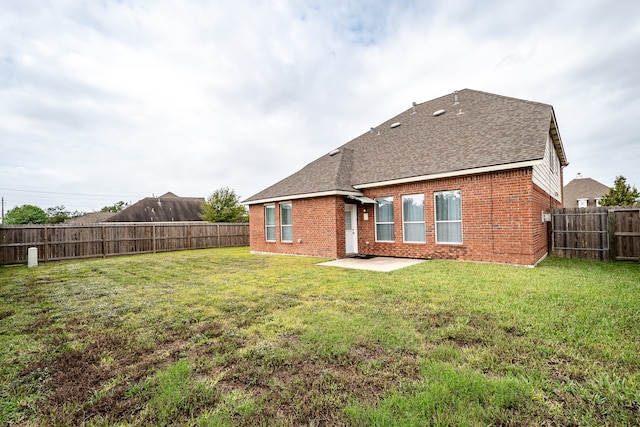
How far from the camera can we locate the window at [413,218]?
10.1 meters

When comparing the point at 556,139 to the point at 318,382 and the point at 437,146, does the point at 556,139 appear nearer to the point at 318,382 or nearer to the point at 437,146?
the point at 437,146

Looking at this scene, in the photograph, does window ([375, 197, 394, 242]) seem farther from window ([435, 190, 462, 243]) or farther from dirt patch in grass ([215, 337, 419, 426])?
dirt patch in grass ([215, 337, 419, 426])

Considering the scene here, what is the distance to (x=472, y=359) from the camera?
107 inches

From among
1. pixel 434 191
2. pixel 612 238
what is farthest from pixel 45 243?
pixel 612 238

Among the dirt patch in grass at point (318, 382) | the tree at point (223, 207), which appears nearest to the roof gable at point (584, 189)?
the tree at point (223, 207)

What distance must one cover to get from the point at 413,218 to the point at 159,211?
113 feet

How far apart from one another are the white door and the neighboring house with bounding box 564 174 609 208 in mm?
36998

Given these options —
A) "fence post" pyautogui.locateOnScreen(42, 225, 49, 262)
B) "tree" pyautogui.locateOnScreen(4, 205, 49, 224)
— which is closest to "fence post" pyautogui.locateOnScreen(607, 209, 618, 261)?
"fence post" pyautogui.locateOnScreen(42, 225, 49, 262)

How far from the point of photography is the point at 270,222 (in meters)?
14.1

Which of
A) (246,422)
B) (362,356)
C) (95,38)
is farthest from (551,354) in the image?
(95,38)

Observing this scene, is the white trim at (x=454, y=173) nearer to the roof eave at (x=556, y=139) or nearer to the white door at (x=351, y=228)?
the white door at (x=351, y=228)

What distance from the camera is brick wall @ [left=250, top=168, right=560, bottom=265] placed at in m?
8.04

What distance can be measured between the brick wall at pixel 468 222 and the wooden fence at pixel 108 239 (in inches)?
345

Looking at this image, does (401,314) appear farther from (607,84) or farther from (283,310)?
(607,84)
